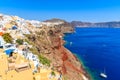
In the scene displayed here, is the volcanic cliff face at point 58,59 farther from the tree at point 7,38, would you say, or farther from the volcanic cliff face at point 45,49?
the tree at point 7,38

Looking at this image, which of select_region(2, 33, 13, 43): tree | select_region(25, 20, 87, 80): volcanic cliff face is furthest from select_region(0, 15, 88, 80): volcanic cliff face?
select_region(2, 33, 13, 43): tree

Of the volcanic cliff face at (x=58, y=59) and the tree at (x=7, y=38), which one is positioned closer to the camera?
the tree at (x=7, y=38)

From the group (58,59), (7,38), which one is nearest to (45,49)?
(58,59)

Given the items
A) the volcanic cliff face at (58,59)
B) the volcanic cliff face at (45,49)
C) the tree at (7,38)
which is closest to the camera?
the tree at (7,38)

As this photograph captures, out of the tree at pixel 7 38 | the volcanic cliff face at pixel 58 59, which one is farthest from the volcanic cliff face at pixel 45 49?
the tree at pixel 7 38

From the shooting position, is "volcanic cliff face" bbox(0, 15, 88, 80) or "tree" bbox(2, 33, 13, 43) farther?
"volcanic cliff face" bbox(0, 15, 88, 80)

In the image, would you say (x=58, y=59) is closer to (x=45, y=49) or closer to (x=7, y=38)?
(x=45, y=49)

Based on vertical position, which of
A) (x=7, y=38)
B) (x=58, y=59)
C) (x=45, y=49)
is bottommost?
(x=58, y=59)

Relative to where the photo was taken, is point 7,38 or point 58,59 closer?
point 7,38

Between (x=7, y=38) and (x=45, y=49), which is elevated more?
(x=7, y=38)

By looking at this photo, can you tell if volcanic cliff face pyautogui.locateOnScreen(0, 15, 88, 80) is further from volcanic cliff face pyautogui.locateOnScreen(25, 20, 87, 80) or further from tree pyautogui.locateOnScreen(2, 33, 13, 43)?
tree pyautogui.locateOnScreen(2, 33, 13, 43)

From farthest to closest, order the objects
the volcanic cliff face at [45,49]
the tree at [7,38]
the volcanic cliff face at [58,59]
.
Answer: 1. the volcanic cliff face at [58,59]
2. the volcanic cliff face at [45,49]
3. the tree at [7,38]

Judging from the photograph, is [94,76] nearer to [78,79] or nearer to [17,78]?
[78,79]

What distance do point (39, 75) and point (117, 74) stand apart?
6020 cm
